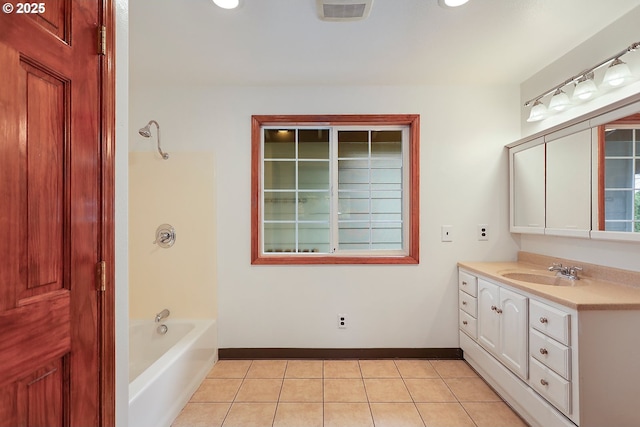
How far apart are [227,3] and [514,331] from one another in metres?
2.52

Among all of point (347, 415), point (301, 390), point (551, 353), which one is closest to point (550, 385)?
point (551, 353)

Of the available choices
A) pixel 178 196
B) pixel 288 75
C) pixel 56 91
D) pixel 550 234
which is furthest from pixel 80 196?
pixel 550 234

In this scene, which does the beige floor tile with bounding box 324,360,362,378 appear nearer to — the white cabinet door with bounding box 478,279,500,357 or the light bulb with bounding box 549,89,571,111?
the white cabinet door with bounding box 478,279,500,357

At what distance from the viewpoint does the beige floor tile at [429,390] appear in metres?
1.88

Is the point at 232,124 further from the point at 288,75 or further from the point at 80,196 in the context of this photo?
the point at 80,196

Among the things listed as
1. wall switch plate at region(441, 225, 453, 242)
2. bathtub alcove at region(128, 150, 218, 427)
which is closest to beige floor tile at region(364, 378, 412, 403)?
wall switch plate at region(441, 225, 453, 242)

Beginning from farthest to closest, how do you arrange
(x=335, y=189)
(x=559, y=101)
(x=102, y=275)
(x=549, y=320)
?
1. (x=335, y=189)
2. (x=559, y=101)
3. (x=549, y=320)
4. (x=102, y=275)

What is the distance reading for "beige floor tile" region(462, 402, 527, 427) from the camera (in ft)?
5.47

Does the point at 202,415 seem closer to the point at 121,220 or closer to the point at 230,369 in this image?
Result: the point at 230,369

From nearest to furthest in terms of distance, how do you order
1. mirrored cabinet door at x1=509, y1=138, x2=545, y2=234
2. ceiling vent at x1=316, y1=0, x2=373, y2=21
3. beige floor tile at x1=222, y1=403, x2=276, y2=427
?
ceiling vent at x1=316, y1=0, x2=373, y2=21 → beige floor tile at x1=222, y1=403, x2=276, y2=427 → mirrored cabinet door at x1=509, y1=138, x2=545, y2=234

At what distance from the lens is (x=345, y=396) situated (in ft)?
6.23

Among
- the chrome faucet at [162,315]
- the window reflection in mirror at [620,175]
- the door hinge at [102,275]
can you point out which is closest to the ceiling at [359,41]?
the window reflection in mirror at [620,175]

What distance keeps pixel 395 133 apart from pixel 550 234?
1.44 m

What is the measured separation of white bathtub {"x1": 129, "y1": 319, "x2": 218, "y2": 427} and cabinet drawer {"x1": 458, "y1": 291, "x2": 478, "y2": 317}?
6.89ft
